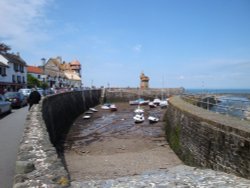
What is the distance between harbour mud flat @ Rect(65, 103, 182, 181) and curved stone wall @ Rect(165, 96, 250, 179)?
1.67 metres

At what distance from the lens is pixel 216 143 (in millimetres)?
9336

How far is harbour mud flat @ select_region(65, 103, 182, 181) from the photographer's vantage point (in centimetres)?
1306

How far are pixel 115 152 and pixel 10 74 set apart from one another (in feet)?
146

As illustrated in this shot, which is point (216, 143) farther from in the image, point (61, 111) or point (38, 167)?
point (61, 111)

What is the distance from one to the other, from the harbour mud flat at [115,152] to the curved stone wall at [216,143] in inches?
65.7

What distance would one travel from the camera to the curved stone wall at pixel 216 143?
7855mm

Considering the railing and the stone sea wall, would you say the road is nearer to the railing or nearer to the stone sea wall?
the railing

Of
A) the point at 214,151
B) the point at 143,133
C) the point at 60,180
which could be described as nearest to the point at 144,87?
the point at 143,133

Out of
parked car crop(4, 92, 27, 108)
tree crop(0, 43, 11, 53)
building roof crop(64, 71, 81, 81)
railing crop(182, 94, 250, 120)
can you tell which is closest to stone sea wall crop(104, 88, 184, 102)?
A: tree crop(0, 43, 11, 53)

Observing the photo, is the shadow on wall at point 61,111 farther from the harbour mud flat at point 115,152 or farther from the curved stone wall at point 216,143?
the curved stone wall at point 216,143

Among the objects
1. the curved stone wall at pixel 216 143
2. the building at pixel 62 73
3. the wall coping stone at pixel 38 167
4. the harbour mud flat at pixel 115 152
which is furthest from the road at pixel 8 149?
the building at pixel 62 73

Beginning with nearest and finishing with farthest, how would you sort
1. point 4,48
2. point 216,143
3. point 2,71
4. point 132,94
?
point 216,143, point 2,71, point 4,48, point 132,94

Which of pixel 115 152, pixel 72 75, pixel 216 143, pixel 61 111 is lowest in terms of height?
pixel 115 152

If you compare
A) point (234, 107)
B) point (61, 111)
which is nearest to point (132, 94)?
point (61, 111)
